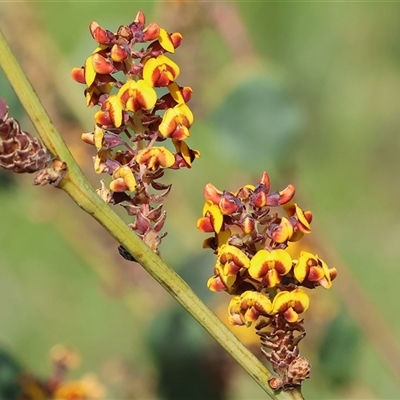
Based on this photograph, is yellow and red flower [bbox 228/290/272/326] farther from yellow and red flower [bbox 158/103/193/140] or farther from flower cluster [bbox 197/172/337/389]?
yellow and red flower [bbox 158/103/193/140]

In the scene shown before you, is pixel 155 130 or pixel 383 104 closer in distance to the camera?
pixel 155 130

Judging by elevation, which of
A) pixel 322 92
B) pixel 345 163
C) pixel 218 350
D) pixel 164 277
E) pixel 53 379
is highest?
pixel 164 277

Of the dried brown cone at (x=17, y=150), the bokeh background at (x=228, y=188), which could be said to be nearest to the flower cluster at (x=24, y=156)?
the dried brown cone at (x=17, y=150)

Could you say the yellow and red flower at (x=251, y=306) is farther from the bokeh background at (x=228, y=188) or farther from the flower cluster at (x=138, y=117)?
the bokeh background at (x=228, y=188)

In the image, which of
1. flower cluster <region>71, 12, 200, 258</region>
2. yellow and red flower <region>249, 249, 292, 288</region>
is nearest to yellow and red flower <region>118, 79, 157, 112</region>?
flower cluster <region>71, 12, 200, 258</region>

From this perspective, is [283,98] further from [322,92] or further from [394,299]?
[322,92]

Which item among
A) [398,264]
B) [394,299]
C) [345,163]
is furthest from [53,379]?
[345,163]

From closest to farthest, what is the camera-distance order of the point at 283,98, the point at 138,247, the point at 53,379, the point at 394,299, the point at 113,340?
the point at 138,247, the point at 53,379, the point at 283,98, the point at 113,340, the point at 394,299
